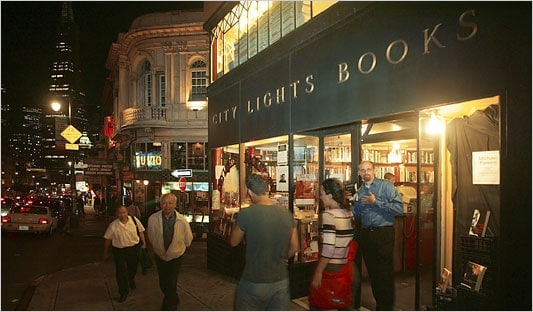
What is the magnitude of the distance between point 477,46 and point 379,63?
1473 millimetres

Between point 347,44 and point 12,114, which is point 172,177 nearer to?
point 347,44

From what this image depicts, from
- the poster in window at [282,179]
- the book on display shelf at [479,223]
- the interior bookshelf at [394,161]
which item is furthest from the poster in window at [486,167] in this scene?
the poster in window at [282,179]

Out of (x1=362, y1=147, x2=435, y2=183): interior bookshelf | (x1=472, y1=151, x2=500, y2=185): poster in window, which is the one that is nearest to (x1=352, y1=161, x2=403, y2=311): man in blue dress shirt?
(x1=472, y1=151, x2=500, y2=185): poster in window

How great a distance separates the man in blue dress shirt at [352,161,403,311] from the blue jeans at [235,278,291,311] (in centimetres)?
218

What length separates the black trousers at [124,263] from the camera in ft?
25.7

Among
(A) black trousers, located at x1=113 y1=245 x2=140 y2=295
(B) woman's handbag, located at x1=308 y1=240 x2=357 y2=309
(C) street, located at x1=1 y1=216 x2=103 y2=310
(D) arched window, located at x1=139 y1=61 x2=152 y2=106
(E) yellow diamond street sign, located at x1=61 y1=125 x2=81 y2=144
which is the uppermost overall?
(D) arched window, located at x1=139 y1=61 x2=152 y2=106

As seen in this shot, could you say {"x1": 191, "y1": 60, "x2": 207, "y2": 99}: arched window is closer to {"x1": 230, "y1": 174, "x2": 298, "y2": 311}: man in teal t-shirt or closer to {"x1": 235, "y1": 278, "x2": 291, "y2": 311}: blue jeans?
{"x1": 230, "y1": 174, "x2": 298, "y2": 311}: man in teal t-shirt

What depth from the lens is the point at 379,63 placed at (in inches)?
226

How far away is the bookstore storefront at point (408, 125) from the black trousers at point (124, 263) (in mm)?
2087

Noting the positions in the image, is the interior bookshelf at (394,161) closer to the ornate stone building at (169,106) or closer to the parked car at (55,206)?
the ornate stone building at (169,106)

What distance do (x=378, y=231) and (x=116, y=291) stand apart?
5.41 m

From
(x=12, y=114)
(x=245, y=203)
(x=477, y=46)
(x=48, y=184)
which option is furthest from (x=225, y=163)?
(x=48, y=184)

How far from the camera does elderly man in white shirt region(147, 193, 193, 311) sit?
21.6ft

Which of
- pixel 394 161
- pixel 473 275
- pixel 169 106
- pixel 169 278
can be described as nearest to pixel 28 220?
pixel 169 106
